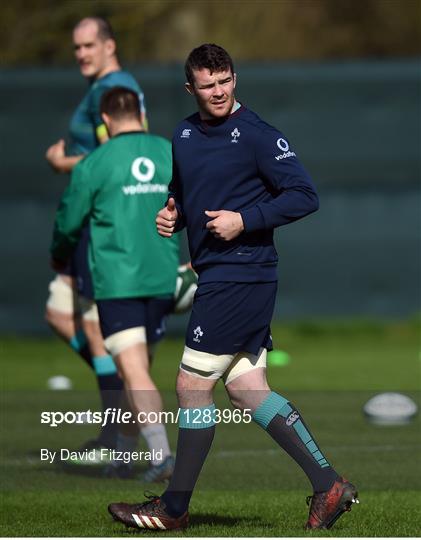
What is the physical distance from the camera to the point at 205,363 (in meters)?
6.74

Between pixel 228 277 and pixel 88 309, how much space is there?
119 inches

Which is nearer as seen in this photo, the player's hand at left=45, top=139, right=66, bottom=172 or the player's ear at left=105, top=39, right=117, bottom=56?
the player's hand at left=45, top=139, right=66, bottom=172

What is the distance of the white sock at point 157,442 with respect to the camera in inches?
330

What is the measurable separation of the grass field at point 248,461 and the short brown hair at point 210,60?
77.4 inches

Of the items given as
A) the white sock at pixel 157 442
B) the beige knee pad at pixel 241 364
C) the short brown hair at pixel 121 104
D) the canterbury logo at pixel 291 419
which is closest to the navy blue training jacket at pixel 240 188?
the beige knee pad at pixel 241 364

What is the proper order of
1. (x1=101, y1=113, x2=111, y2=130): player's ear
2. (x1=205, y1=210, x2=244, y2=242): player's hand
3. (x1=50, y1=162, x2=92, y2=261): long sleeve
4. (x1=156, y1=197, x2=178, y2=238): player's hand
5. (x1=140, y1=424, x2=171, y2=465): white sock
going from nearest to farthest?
(x1=205, y1=210, x2=244, y2=242): player's hand → (x1=156, y1=197, x2=178, y2=238): player's hand → (x1=140, y1=424, x2=171, y2=465): white sock → (x1=50, y1=162, x2=92, y2=261): long sleeve → (x1=101, y1=113, x2=111, y2=130): player's ear

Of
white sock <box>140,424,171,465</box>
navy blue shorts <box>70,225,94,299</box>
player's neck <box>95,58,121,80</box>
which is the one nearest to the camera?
white sock <box>140,424,171,465</box>

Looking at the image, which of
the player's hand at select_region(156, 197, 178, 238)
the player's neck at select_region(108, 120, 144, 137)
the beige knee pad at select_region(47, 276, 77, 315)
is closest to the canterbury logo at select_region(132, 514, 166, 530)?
the player's hand at select_region(156, 197, 178, 238)

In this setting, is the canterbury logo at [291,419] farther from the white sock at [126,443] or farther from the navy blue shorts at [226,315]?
the white sock at [126,443]

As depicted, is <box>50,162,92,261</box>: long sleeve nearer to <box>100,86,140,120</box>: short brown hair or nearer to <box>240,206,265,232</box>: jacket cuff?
<box>100,86,140,120</box>: short brown hair

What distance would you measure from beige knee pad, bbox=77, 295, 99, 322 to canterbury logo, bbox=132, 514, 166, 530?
290 cm

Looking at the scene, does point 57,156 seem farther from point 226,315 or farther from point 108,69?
point 226,315

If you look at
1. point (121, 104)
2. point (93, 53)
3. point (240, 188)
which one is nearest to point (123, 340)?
point (121, 104)

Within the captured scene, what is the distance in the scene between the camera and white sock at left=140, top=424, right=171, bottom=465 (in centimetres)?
838
